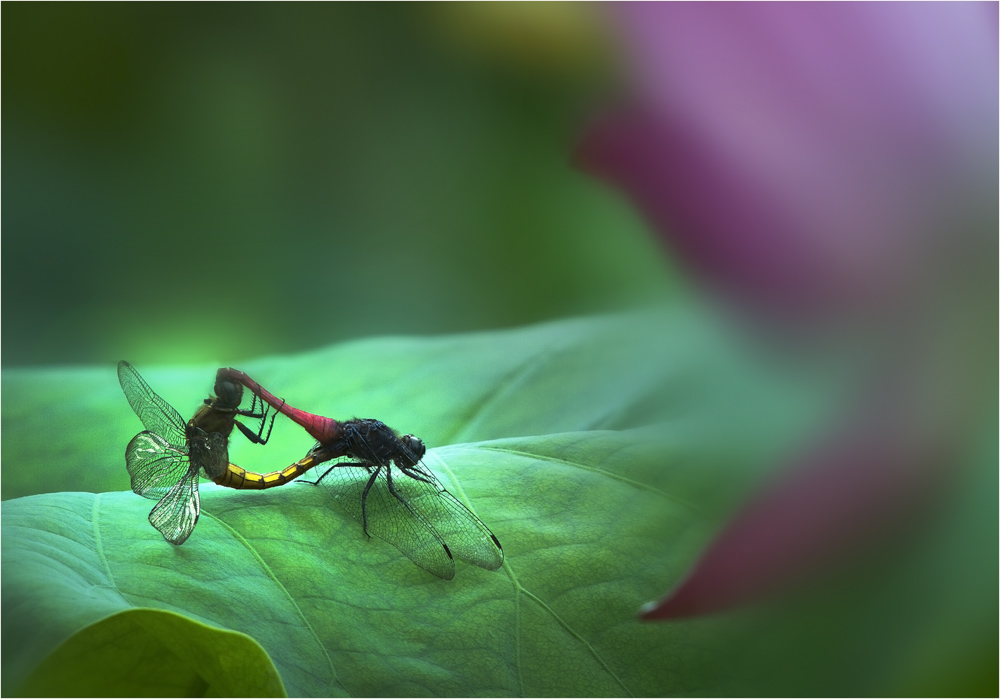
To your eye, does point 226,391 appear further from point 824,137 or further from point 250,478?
point 824,137

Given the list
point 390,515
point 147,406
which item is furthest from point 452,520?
point 147,406

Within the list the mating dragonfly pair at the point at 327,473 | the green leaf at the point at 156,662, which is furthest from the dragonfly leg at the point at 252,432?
the green leaf at the point at 156,662

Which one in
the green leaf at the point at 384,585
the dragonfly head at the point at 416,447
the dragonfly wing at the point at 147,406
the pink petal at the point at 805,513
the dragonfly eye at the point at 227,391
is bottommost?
the green leaf at the point at 384,585

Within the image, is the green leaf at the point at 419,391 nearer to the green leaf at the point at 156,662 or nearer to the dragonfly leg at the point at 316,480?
the dragonfly leg at the point at 316,480

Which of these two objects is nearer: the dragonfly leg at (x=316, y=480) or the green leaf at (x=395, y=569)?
the green leaf at (x=395, y=569)

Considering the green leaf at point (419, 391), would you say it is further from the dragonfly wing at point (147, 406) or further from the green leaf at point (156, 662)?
the green leaf at point (156, 662)

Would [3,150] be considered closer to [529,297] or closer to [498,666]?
[529,297]

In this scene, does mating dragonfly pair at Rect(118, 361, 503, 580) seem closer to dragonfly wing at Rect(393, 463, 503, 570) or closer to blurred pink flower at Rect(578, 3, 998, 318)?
dragonfly wing at Rect(393, 463, 503, 570)

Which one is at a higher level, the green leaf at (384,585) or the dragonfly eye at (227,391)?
the dragonfly eye at (227,391)
